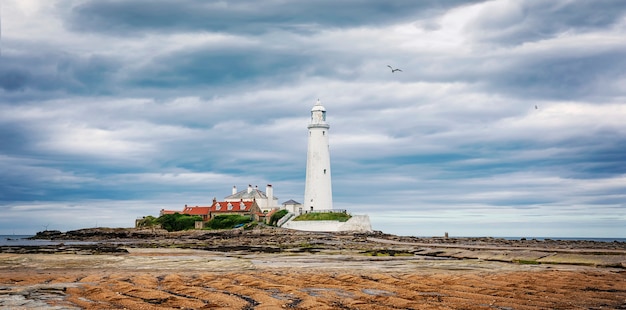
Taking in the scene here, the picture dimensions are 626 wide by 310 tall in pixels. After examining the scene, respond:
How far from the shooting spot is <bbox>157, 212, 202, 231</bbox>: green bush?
79812 millimetres

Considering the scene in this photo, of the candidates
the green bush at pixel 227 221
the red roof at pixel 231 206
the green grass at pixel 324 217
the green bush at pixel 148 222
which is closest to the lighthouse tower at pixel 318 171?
the green grass at pixel 324 217

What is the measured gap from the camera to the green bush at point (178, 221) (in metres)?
79.8

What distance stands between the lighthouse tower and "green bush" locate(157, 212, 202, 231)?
18.5 metres

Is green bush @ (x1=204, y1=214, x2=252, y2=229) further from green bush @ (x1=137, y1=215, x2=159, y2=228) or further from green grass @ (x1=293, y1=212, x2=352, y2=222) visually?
green bush @ (x1=137, y1=215, x2=159, y2=228)

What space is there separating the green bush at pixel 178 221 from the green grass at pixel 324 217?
18.4 meters

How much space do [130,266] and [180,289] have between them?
29.1ft

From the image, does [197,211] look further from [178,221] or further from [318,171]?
[318,171]

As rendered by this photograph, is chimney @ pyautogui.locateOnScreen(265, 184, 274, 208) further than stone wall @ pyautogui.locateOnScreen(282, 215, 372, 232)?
Yes

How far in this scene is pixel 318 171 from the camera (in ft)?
230

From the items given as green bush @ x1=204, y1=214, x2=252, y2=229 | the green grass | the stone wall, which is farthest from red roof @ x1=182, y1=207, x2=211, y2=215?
the green grass

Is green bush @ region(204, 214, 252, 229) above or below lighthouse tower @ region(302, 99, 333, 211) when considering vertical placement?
below

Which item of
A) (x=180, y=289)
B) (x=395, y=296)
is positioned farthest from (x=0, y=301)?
(x=395, y=296)

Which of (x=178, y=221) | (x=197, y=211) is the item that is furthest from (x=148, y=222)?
(x=178, y=221)

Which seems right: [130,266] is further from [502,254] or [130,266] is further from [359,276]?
[502,254]
